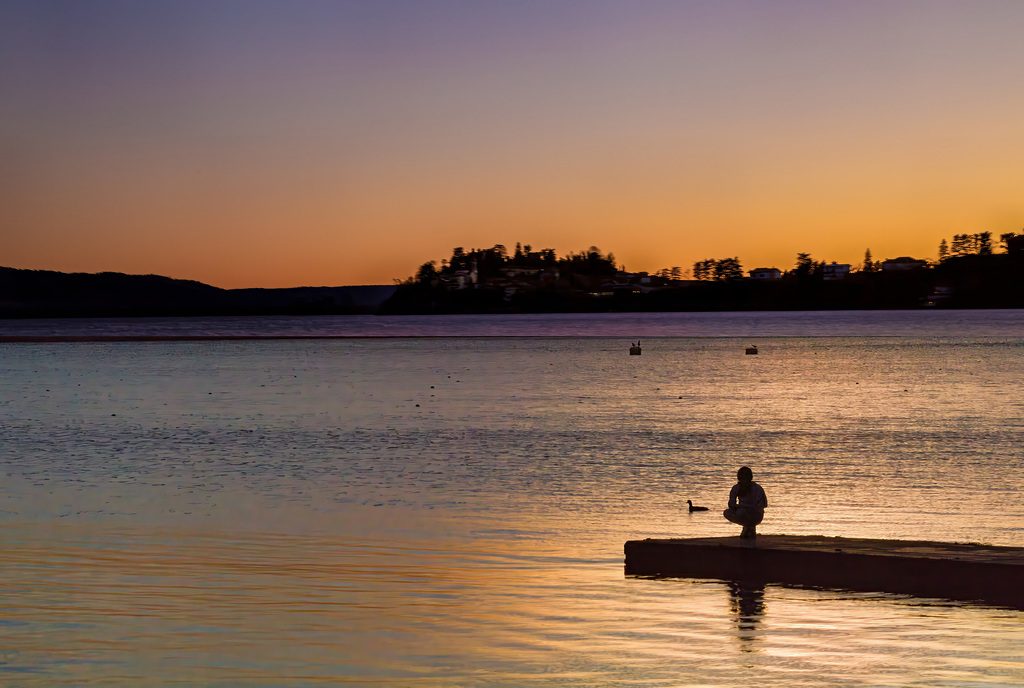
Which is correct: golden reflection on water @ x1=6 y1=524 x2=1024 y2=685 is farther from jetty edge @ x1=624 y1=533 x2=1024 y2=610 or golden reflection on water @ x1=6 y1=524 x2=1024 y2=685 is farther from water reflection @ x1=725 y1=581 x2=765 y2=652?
jetty edge @ x1=624 y1=533 x2=1024 y2=610

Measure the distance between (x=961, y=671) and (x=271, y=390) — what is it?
2408 inches

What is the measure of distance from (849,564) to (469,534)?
314 inches

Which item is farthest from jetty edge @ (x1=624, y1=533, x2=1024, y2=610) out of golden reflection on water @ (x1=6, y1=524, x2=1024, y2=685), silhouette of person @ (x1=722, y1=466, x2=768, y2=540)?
golden reflection on water @ (x1=6, y1=524, x2=1024, y2=685)

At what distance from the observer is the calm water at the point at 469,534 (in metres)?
11.9

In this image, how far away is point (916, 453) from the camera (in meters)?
34.1

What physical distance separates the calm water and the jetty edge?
31cm

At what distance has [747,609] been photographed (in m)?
13.7

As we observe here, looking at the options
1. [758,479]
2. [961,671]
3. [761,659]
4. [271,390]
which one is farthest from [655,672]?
[271,390]

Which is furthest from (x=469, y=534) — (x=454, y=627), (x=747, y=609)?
(x=747, y=609)

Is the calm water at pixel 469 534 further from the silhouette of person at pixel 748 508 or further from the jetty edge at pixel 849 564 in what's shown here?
the silhouette of person at pixel 748 508

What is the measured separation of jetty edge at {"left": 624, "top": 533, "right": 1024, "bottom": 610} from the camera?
13.8 metres

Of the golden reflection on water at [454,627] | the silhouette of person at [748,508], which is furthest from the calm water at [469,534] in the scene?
the silhouette of person at [748,508]

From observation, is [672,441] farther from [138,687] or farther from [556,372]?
[556,372]

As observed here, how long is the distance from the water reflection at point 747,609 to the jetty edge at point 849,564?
0.26 meters
